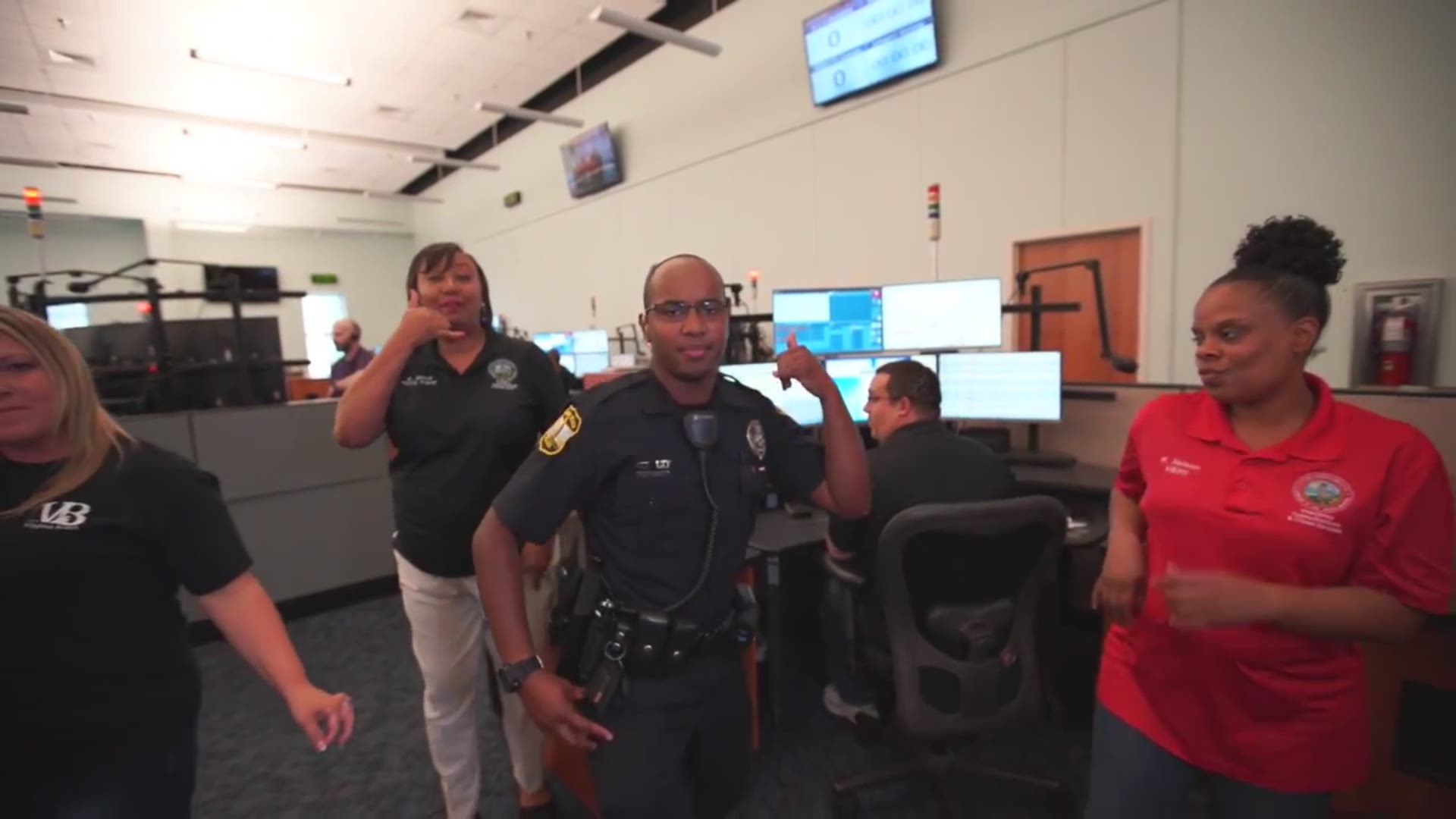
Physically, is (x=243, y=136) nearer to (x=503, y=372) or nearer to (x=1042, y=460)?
A: (x=503, y=372)

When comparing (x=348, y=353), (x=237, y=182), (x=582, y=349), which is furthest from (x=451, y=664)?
(x=237, y=182)

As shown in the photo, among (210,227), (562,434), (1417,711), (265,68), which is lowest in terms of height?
(1417,711)

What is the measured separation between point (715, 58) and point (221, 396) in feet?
15.6

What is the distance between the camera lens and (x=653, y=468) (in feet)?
3.70

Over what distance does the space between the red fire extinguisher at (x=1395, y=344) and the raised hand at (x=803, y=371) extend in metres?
3.00

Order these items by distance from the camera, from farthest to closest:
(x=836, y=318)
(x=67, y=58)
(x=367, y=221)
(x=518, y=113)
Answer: (x=367, y=221) < (x=518, y=113) < (x=67, y=58) < (x=836, y=318)

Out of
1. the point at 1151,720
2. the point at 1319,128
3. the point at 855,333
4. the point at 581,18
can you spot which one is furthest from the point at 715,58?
the point at 1151,720

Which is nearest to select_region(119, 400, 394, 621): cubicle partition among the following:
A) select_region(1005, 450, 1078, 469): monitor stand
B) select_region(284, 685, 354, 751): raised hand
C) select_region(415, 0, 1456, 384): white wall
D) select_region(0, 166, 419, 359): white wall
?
select_region(284, 685, 354, 751): raised hand

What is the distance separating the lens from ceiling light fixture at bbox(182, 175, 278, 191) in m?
9.60

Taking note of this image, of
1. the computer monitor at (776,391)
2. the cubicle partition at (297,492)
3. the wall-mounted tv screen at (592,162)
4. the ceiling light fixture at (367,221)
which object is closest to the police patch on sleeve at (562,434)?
the computer monitor at (776,391)

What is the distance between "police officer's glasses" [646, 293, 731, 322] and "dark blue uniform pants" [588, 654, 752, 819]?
1.93 feet

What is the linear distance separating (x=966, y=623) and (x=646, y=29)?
442 cm

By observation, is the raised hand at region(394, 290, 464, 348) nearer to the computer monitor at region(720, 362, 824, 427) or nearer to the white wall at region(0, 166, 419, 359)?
the computer monitor at region(720, 362, 824, 427)

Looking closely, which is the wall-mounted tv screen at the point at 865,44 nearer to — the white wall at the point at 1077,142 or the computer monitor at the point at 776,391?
the white wall at the point at 1077,142
